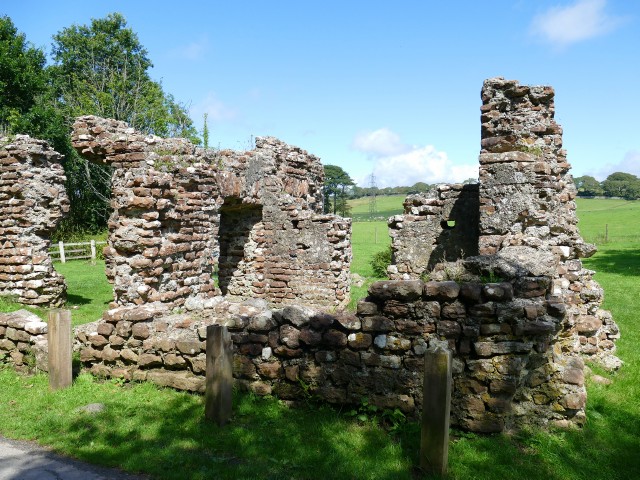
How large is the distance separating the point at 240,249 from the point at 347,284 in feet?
10.3

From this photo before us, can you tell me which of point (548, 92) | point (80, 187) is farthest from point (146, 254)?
point (80, 187)

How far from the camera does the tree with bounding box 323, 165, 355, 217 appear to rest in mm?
65438

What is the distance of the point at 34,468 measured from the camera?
179 inches

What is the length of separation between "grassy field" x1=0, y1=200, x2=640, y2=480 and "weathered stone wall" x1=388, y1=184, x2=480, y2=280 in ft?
11.2

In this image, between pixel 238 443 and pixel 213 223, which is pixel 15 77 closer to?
pixel 213 223

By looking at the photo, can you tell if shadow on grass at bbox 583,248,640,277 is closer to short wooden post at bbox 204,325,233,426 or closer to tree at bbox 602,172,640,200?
short wooden post at bbox 204,325,233,426

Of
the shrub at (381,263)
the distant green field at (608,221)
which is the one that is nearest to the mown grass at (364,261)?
the shrub at (381,263)

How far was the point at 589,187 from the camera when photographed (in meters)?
79.6

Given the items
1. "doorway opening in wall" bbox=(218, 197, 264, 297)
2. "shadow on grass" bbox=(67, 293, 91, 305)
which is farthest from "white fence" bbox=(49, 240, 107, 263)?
"doorway opening in wall" bbox=(218, 197, 264, 297)

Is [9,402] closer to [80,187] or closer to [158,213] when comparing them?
[158,213]

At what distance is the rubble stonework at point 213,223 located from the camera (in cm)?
920

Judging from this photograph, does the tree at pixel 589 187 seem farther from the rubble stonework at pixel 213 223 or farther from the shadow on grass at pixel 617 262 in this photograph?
the rubble stonework at pixel 213 223

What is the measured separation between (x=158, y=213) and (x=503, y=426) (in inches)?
282

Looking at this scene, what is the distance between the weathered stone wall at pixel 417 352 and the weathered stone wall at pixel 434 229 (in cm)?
403
